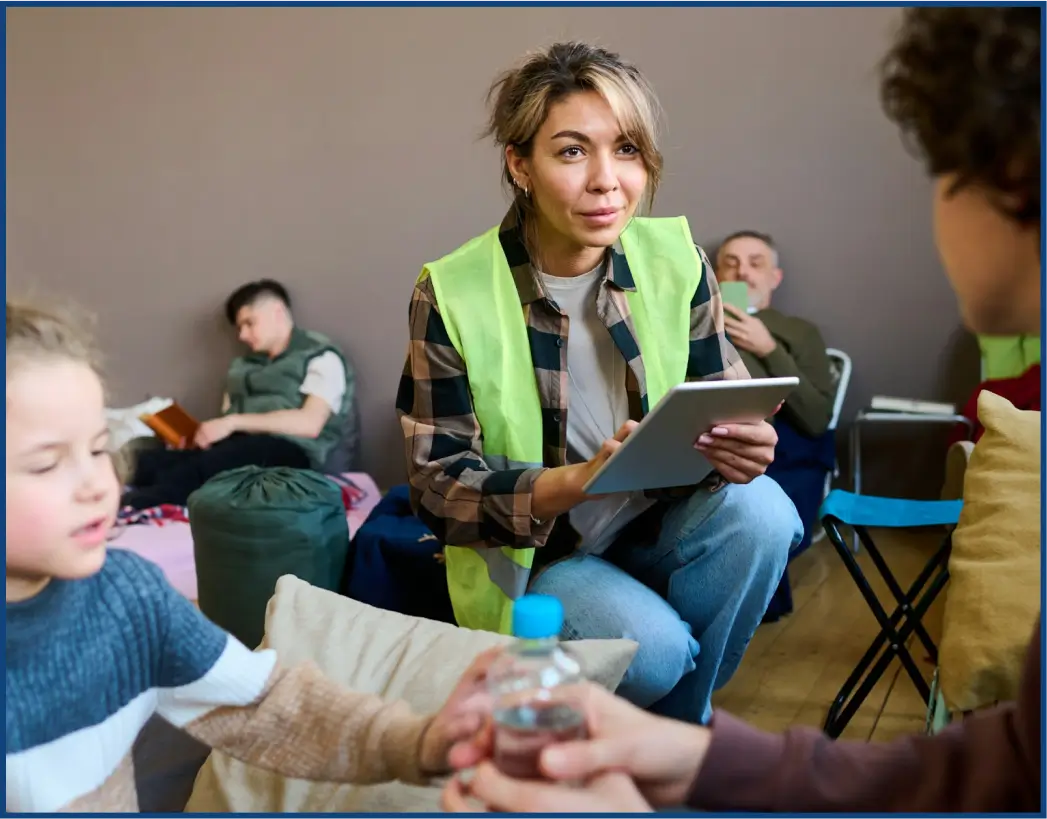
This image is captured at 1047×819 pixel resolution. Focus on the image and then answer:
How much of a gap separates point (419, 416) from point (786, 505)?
607 millimetres

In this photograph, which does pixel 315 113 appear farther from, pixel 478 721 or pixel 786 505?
pixel 478 721

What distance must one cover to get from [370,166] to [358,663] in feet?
8.19

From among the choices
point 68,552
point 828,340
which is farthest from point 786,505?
point 828,340

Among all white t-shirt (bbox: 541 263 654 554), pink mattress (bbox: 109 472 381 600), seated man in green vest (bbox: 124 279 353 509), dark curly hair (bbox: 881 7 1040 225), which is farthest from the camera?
seated man in green vest (bbox: 124 279 353 509)

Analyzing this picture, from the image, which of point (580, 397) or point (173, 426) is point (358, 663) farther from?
point (173, 426)

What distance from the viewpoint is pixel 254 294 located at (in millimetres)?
3594

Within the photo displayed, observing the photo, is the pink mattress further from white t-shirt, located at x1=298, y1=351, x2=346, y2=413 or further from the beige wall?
the beige wall

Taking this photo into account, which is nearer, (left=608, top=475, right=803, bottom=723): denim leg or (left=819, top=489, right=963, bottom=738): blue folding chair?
(left=608, top=475, right=803, bottom=723): denim leg

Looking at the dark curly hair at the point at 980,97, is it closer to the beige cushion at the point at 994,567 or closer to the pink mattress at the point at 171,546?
the beige cushion at the point at 994,567

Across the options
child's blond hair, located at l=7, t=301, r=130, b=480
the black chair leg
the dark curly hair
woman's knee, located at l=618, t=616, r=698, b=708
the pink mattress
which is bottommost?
the pink mattress

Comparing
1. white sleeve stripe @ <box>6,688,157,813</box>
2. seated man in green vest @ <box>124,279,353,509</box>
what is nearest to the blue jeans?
white sleeve stripe @ <box>6,688,157,813</box>

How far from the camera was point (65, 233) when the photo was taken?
156 inches

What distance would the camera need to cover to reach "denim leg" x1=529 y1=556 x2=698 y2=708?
150 cm

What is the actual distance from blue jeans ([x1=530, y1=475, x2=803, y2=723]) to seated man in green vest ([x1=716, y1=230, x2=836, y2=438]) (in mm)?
1167
